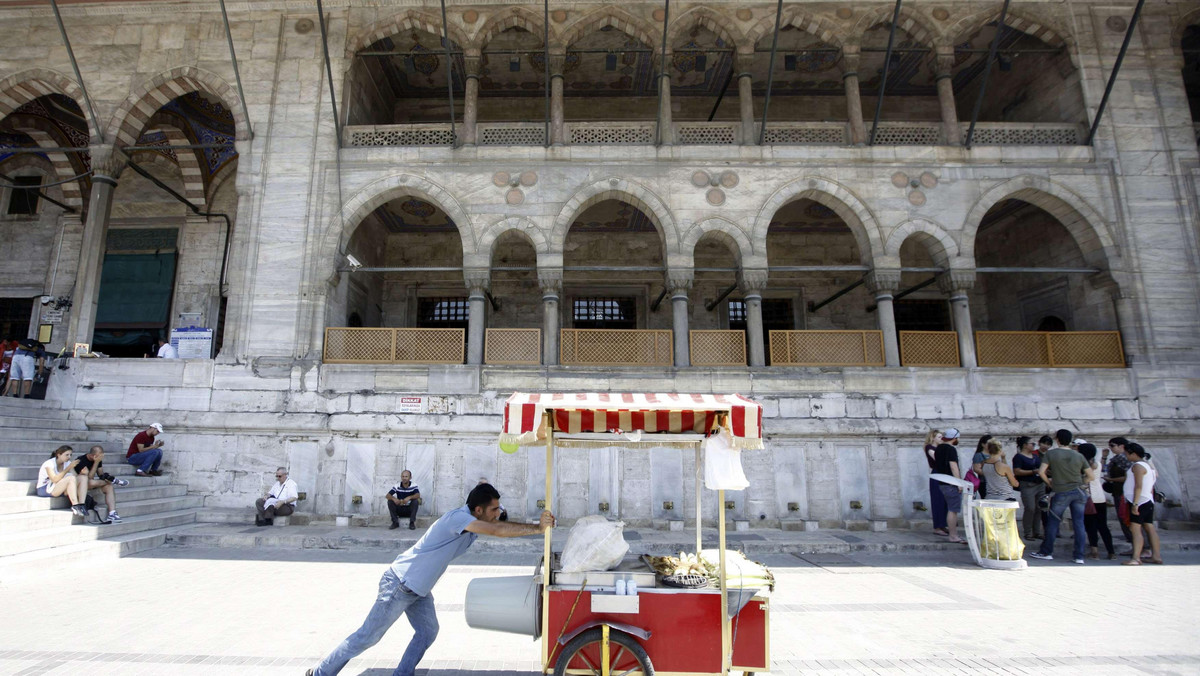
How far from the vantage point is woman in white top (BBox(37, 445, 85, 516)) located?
8297 mm

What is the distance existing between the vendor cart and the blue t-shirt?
315 mm

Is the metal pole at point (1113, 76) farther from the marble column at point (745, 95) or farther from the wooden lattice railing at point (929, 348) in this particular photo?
the marble column at point (745, 95)

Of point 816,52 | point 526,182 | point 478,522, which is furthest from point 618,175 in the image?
point 478,522

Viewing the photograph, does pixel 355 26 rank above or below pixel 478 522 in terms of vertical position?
above

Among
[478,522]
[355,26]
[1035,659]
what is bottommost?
[1035,659]

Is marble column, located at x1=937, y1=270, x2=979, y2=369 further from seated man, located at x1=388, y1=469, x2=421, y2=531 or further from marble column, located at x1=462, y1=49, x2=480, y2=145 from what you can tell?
seated man, located at x1=388, y1=469, x2=421, y2=531

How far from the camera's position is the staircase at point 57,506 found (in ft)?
23.7

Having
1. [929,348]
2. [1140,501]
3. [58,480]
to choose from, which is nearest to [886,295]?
[929,348]

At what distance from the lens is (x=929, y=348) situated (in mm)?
12078

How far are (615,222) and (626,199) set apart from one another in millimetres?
3272

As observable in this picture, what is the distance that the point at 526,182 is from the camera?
12781mm

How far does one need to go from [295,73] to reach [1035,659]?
52.3 feet

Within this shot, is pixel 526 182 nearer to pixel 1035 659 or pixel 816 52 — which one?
pixel 816 52

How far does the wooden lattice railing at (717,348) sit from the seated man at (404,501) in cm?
592
